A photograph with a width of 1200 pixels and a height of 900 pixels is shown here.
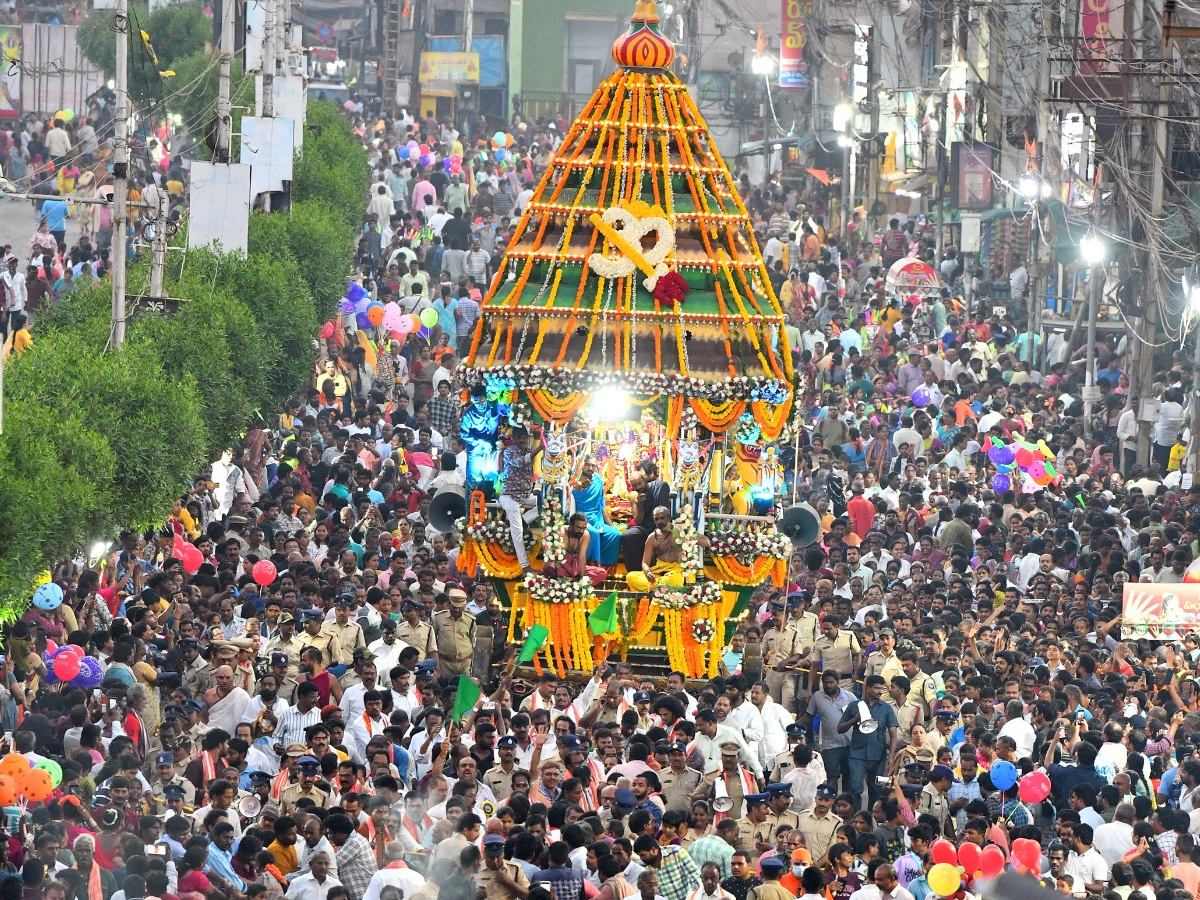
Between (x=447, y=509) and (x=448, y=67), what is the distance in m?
46.2

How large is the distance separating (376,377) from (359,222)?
1110 centimetres

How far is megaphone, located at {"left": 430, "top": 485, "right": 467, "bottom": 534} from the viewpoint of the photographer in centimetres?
2231

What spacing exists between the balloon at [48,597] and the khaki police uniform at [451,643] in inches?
108

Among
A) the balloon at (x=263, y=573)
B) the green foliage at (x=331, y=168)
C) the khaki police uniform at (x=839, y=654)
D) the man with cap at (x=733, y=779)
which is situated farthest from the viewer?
the green foliage at (x=331, y=168)

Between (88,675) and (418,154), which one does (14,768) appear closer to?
(88,675)

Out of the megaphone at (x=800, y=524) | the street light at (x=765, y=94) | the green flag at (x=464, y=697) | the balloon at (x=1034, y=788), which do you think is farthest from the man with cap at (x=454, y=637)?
the street light at (x=765, y=94)

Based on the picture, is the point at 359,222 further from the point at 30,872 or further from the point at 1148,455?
the point at 30,872

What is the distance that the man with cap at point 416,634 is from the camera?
19594 mm

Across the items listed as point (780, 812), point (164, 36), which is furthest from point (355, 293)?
point (780, 812)

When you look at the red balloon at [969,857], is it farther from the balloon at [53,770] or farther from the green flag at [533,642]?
the green flag at [533,642]

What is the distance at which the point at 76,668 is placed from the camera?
1775 centimetres

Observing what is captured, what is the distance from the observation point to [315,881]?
1365cm

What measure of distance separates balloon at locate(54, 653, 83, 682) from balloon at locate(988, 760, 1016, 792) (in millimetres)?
5937

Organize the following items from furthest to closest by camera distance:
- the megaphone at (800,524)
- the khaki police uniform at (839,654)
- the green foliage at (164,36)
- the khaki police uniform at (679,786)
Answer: the green foliage at (164,36)
the megaphone at (800,524)
the khaki police uniform at (839,654)
the khaki police uniform at (679,786)
